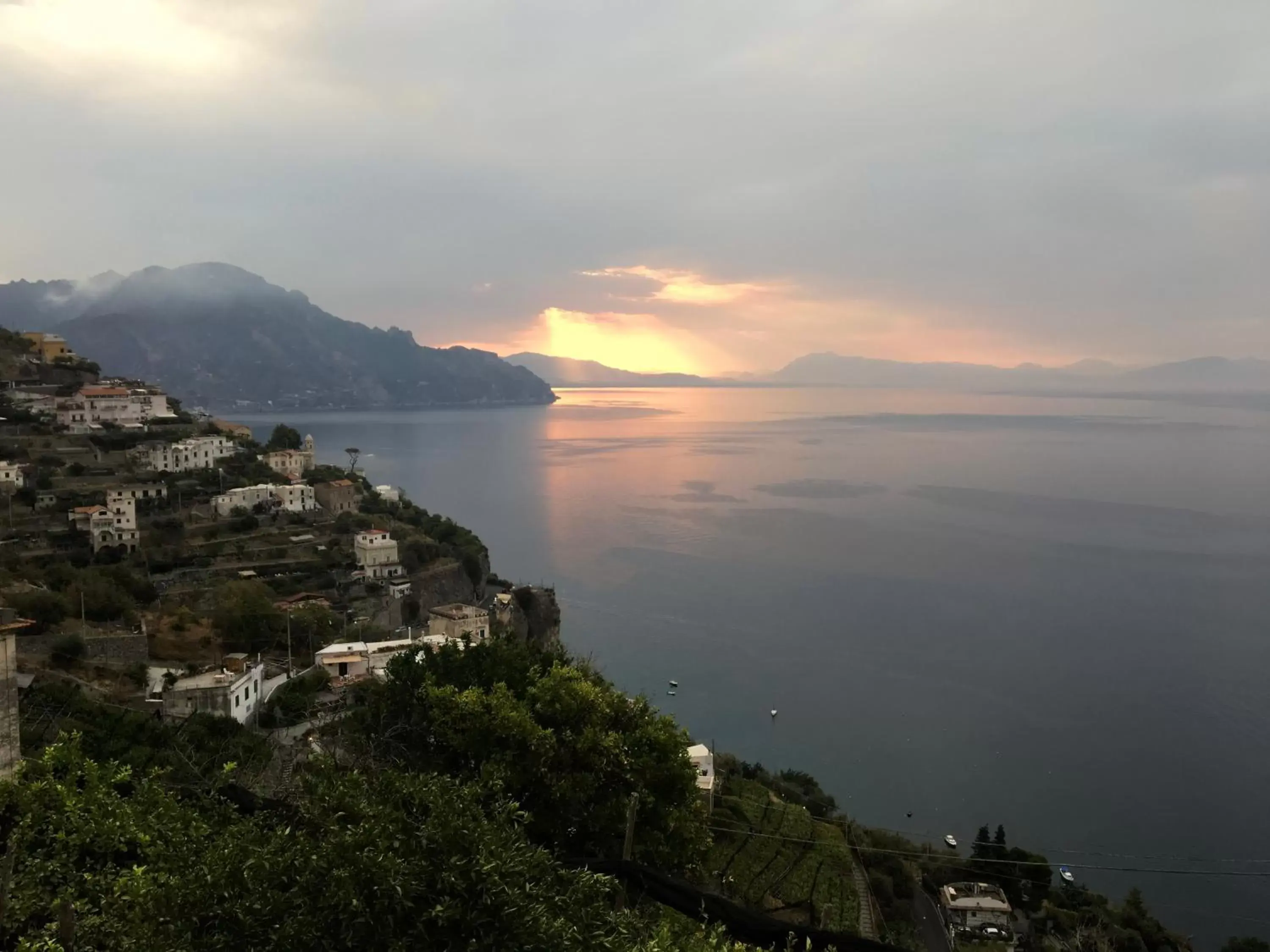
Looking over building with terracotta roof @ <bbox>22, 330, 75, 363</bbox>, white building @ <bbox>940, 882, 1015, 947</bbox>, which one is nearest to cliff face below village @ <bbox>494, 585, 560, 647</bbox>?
white building @ <bbox>940, 882, 1015, 947</bbox>

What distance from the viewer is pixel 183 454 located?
25219 millimetres

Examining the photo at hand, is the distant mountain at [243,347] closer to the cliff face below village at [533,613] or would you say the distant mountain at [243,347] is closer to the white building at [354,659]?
the cliff face below village at [533,613]

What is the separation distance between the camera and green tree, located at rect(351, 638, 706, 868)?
641cm

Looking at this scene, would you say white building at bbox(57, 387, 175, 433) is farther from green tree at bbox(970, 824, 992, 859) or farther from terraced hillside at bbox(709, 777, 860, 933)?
green tree at bbox(970, 824, 992, 859)

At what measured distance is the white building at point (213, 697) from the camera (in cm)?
1114

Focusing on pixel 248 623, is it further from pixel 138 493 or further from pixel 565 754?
pixel 565 754

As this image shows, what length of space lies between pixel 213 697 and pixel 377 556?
1118 centimetres

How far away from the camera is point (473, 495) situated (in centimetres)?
5222

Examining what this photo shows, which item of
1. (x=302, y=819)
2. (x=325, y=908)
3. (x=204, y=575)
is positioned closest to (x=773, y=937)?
(x=325, y=908)

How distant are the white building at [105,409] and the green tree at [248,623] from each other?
1447cm

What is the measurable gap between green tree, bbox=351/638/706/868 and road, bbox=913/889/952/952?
6.02m

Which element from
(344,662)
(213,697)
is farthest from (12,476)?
(213,697)

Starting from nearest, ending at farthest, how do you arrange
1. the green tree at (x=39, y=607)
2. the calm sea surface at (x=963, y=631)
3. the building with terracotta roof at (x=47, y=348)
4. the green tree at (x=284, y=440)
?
the green tree at (x=39, y=607), the calm sea surface at (x=963, y=631), the building with terracotta roof at (x=47, y=348), the green tree at (x=284, y=440)

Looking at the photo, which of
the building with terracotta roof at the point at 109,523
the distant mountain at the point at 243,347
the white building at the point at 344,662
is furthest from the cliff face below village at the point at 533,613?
the distant mountain at the point at 243,347
